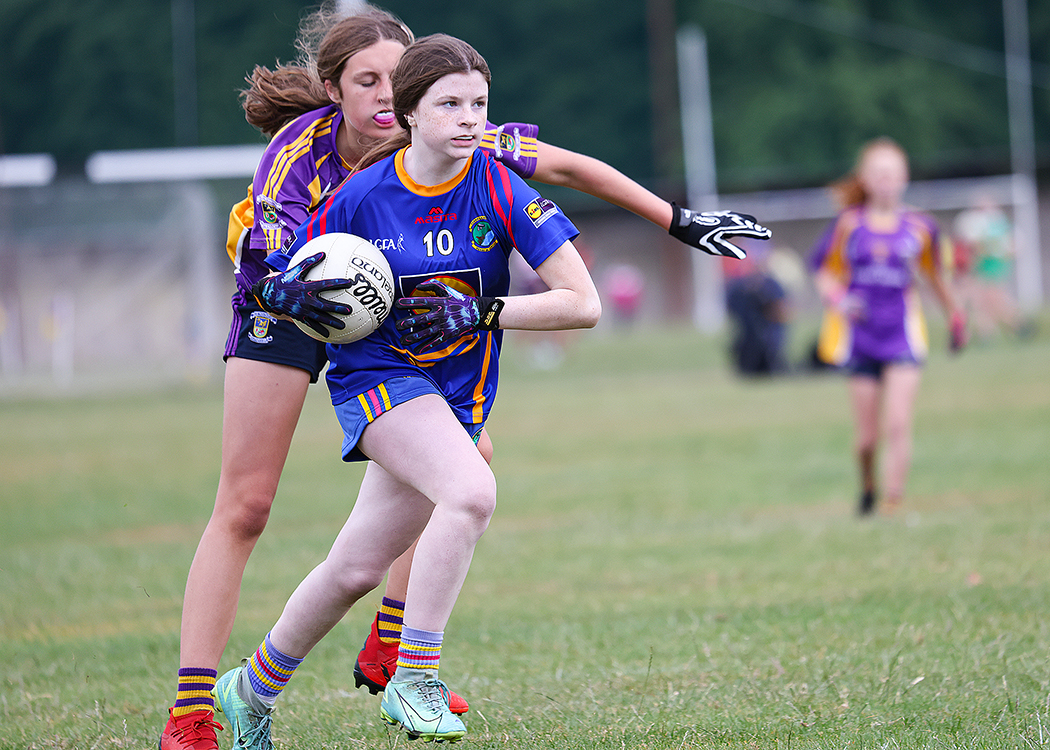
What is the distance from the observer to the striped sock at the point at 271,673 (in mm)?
3777

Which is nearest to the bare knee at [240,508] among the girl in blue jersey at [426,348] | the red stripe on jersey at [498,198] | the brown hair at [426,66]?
the girl in blue jersey at [426,348]

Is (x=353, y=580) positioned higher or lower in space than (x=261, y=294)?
lower

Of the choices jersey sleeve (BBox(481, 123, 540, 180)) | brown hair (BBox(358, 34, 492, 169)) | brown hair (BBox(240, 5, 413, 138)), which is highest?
brown hair (BBox(240, 5, 413, 138))

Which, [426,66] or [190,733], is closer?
[426,66]

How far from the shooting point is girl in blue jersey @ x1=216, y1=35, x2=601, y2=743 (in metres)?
3.41

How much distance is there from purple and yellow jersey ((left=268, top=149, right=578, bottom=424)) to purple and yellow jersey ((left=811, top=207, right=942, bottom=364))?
525 centimetres

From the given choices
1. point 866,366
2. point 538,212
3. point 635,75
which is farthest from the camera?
point 635,75

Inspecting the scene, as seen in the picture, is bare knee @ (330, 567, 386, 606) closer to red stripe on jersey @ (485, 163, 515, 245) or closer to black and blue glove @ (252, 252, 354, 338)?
black and blue glove @ (252, 252, 354, 338)

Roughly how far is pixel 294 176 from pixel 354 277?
563mm

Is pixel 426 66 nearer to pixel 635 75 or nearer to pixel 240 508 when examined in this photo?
pixel 240 508

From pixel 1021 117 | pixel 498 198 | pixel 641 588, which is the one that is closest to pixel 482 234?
pixel 498 198

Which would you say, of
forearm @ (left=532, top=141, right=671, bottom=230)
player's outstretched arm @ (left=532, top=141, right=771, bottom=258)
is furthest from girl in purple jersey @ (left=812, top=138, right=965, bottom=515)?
forearm @ (left=532, top=141, right=671, bottom=230)

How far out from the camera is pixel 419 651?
3.42 m

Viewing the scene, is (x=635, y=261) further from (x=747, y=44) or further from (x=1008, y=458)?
(x=1008, y=458)
